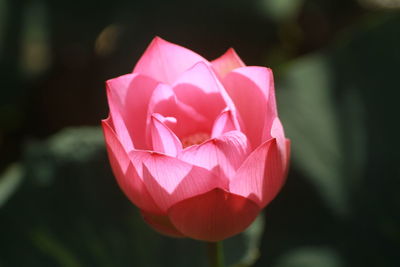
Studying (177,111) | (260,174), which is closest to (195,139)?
(177,111)

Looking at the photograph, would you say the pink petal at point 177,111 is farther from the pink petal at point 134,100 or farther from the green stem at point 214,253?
the green stem at point 214,253

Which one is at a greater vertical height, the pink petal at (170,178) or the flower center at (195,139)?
the pink petal at (170,178)

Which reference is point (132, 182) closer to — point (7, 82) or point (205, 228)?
point (205, 228)

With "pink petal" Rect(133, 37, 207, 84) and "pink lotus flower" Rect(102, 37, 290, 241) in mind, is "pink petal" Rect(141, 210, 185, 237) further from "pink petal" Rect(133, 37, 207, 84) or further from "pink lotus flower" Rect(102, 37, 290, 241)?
"pink petal" Rect(133, 37, 207, 84)

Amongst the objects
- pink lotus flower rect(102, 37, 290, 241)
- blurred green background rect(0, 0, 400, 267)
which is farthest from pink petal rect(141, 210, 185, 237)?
blurred green background rect(0, 0, 400, 267)

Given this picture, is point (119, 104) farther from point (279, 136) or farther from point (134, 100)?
point (279, 136)

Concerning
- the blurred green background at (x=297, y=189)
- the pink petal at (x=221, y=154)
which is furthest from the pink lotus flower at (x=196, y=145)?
the blurred green background at (x=297, y=189)

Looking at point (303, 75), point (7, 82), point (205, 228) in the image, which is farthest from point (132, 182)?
point (7, 82)
